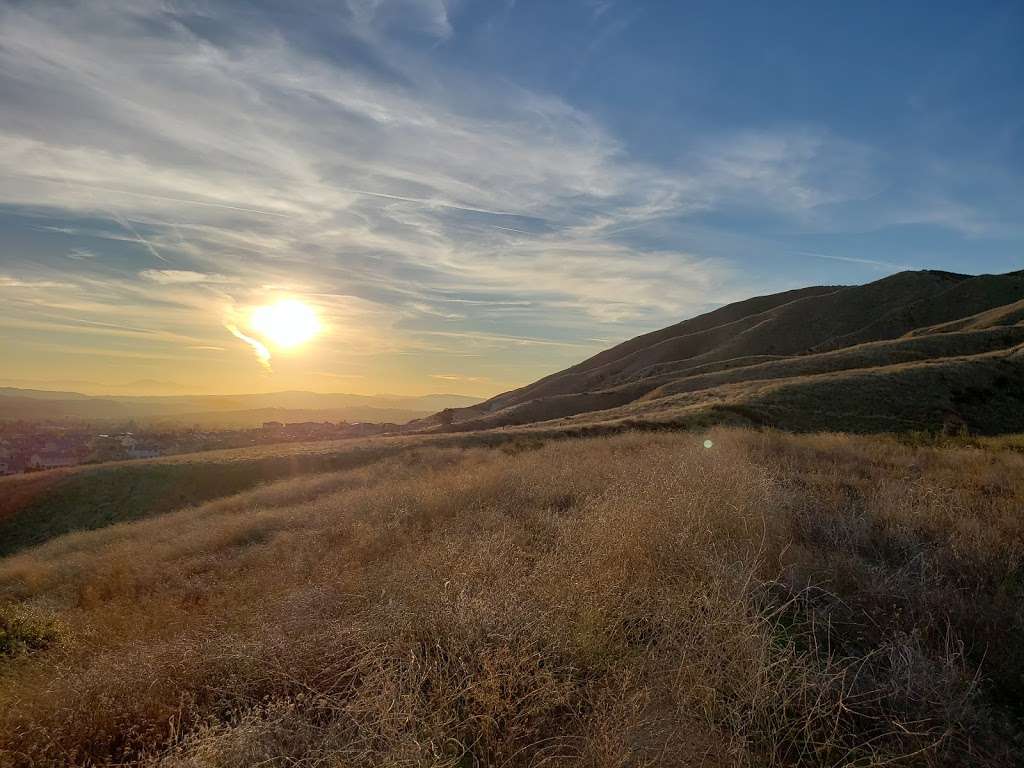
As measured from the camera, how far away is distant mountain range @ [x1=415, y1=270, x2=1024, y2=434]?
87.4 feet

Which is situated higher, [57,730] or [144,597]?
[57,730]

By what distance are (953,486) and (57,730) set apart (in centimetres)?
1190

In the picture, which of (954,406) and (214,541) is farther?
(954,406)

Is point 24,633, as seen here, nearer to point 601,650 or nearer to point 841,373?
point 601,650

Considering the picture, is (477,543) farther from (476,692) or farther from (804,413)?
(804,413)

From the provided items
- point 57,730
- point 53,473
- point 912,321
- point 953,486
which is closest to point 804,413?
point 953,486

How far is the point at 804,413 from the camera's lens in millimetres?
26750

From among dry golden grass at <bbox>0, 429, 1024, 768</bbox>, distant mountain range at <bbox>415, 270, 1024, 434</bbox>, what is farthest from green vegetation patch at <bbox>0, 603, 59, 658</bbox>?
distant mountain range at <bbox>415, 270, 1024, 434</bbox>

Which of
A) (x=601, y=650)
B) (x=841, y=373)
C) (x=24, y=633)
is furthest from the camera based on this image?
(x=841, y=373)

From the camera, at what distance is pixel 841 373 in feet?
106

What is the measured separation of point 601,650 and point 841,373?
3456 centimetres

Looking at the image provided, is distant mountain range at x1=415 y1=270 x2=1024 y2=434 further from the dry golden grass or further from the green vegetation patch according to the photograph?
the green vegetation patch

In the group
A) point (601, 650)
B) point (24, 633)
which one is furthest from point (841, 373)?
point (24, 633)

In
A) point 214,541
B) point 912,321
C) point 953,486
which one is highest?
point 912,321
